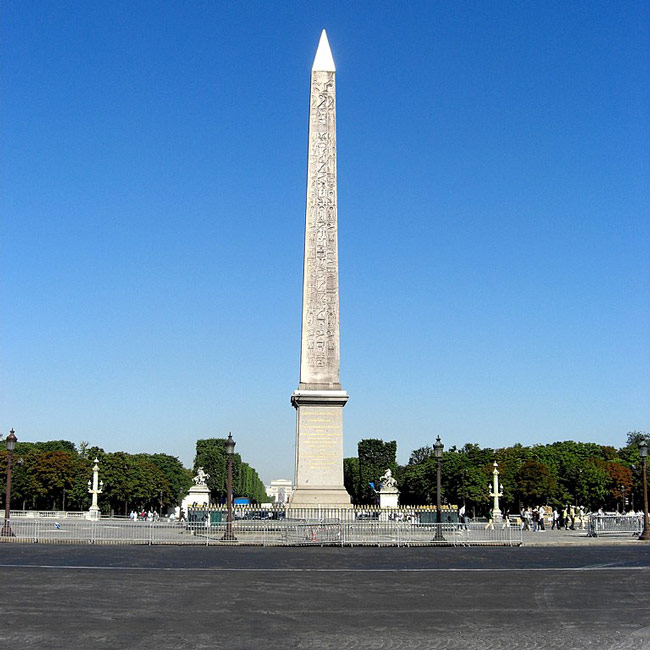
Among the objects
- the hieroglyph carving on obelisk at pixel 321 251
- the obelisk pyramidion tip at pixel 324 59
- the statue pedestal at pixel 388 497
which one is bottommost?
the statue pedestal at pixel 388 497

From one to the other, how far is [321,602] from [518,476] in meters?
60.9

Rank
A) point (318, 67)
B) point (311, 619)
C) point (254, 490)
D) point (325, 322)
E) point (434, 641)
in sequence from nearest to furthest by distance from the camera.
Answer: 1. point (434, 641)
2. point (311, 619)
3. point (325, 322)
4. point (318, 67)
5. point (254, 490)

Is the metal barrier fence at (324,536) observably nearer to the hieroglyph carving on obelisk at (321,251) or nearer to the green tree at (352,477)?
the hieroglyph carving on obelisk at (321,251)

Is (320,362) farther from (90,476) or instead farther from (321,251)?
(90,476)

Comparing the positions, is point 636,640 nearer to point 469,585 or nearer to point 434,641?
point 434,641

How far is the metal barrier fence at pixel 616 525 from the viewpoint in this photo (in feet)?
117

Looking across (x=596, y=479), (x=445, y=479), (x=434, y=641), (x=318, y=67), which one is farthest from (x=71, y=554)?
(x=596, y=479)

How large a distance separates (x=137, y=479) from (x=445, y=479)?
27592 mm

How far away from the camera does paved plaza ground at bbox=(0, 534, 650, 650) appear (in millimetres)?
8836

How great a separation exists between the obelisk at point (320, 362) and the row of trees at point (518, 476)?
129 feet

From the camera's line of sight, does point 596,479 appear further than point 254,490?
No

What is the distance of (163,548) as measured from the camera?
23.8 meters

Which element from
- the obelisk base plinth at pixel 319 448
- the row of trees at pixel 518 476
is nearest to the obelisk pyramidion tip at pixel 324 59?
the obelisk base plinth at pixel 319 448

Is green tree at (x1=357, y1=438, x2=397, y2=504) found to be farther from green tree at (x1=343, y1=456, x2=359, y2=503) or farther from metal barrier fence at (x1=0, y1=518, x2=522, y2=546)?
metal barrier fence at (x1=0, y1=518, x2=522, y2=546)
